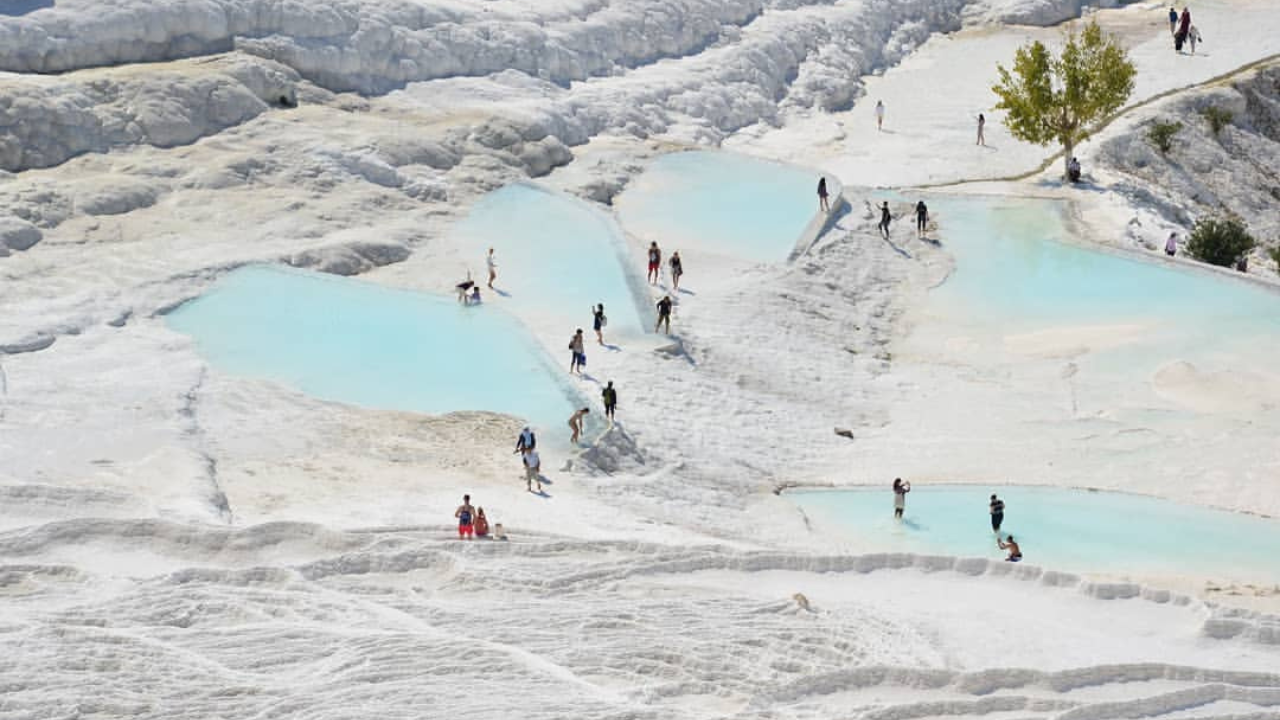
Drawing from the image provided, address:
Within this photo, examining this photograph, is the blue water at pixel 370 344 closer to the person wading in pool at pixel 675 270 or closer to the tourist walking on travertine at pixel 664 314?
the tourist walking on travertine at pixel 664 314

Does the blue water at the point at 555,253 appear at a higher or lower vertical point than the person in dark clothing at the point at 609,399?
higher

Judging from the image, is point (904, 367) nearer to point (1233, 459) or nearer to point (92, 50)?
point (1233, 459)

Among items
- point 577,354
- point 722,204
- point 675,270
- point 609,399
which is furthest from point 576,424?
point 722,204

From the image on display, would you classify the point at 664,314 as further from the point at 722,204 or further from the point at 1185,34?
the point at 1185,34

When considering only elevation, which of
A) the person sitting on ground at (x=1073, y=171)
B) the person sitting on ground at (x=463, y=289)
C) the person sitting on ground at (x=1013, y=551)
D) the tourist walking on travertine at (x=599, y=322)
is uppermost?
the person sitting on ground at (x=1073, y=171)

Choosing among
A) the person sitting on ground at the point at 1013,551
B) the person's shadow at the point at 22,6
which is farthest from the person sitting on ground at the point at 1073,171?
the person's shadow at the point at 22,6

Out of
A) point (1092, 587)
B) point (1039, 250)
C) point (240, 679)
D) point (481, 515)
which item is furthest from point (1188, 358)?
point (240, 679)
